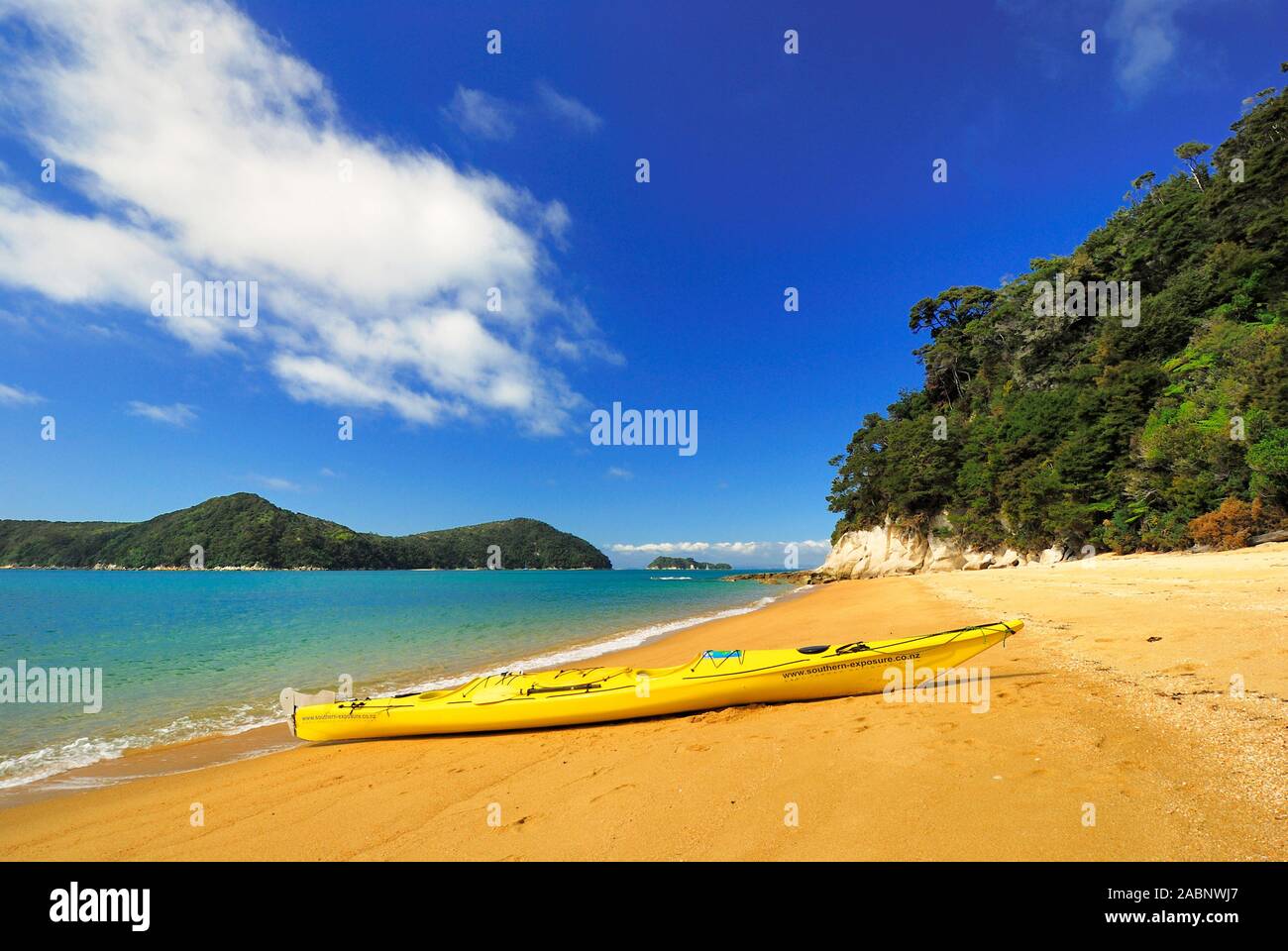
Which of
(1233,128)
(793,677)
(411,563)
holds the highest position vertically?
(1233,128)

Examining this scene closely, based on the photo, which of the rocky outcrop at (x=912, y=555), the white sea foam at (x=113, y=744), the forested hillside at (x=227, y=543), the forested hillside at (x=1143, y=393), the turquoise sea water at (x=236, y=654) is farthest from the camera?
the forested hillside at (x=227, y=543)

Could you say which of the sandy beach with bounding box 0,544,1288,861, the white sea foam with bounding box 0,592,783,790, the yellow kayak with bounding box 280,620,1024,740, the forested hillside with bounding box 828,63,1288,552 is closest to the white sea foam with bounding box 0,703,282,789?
the white sea foam with bounding box 0,592,783,790

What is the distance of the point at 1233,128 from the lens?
34031 millimetres

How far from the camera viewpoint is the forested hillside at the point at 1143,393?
2027 centimetres

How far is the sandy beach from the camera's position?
3.18 m

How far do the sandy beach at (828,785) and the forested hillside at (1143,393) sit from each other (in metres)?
18.7

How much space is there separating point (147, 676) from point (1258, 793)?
18.7 m

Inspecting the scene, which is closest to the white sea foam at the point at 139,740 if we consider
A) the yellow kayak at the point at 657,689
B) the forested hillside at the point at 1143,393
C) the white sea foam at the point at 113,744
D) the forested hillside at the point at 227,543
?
the white sea foam at the point at 113,744

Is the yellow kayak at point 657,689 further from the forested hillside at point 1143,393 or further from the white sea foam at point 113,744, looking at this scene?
the forested hillside at point 1143,393

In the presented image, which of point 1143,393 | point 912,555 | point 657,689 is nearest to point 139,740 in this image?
point 657,689
